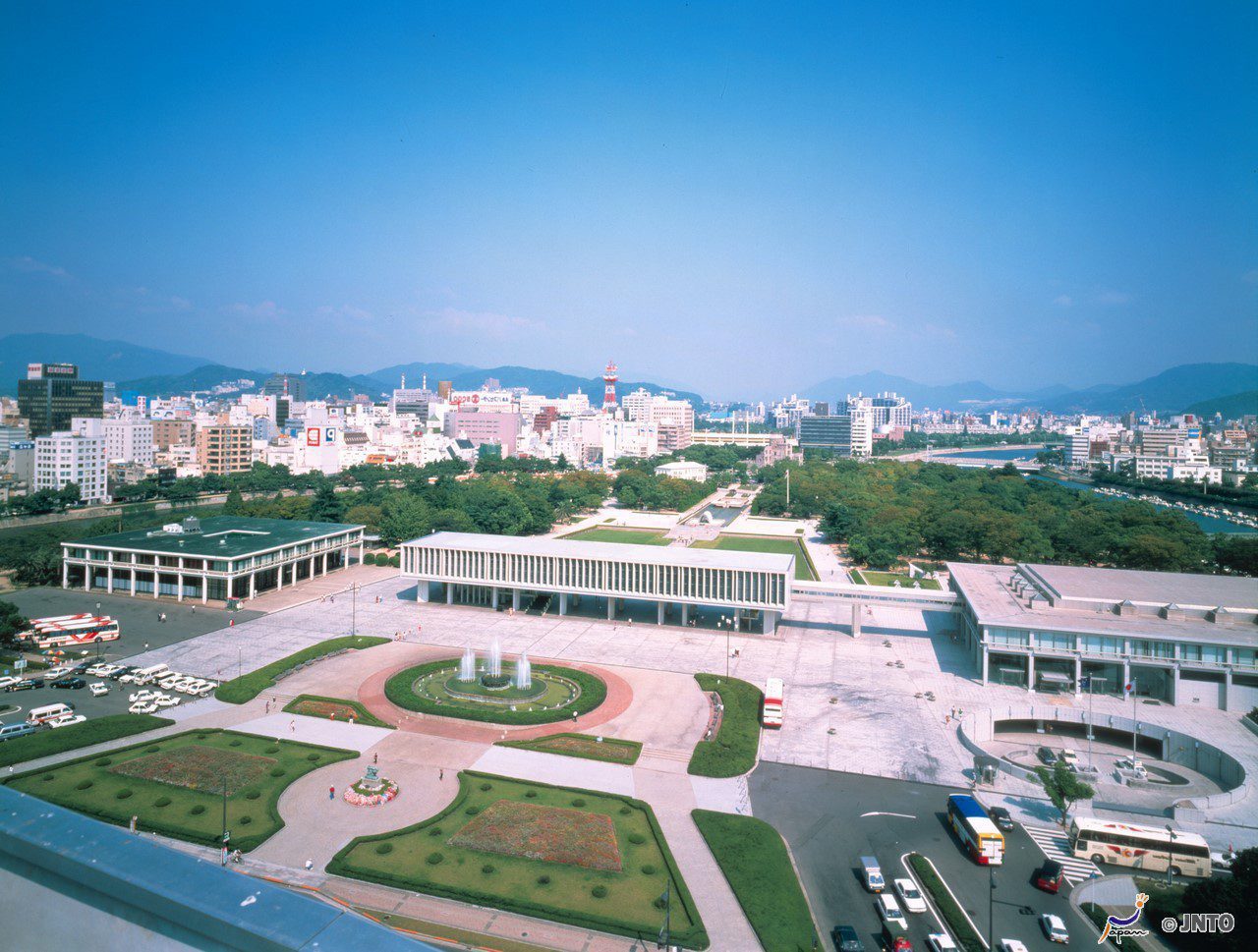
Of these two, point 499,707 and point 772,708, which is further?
point 499,707

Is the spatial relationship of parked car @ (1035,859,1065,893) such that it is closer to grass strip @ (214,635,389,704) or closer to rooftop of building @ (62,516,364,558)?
grass strip @ (214,635,389,704)

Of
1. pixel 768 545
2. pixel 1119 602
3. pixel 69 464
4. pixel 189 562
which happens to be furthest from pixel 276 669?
pixel 69 464

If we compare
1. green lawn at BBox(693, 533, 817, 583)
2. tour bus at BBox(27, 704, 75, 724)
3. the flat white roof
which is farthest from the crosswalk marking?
green lawn at BBox(693, 533, 817, 583)

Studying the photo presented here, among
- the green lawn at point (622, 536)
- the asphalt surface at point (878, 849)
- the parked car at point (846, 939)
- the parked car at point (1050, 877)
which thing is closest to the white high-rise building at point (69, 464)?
the green lawn at point (622, 536)

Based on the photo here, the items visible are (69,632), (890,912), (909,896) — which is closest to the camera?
(890,912)

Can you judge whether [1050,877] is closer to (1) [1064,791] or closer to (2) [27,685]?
(1) [1064,791]

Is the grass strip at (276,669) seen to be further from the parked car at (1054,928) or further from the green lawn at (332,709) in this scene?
the parked car at (1054,928)

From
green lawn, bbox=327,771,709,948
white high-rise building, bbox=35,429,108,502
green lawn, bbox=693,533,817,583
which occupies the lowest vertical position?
green lawn, bbox=327,771,709,948
